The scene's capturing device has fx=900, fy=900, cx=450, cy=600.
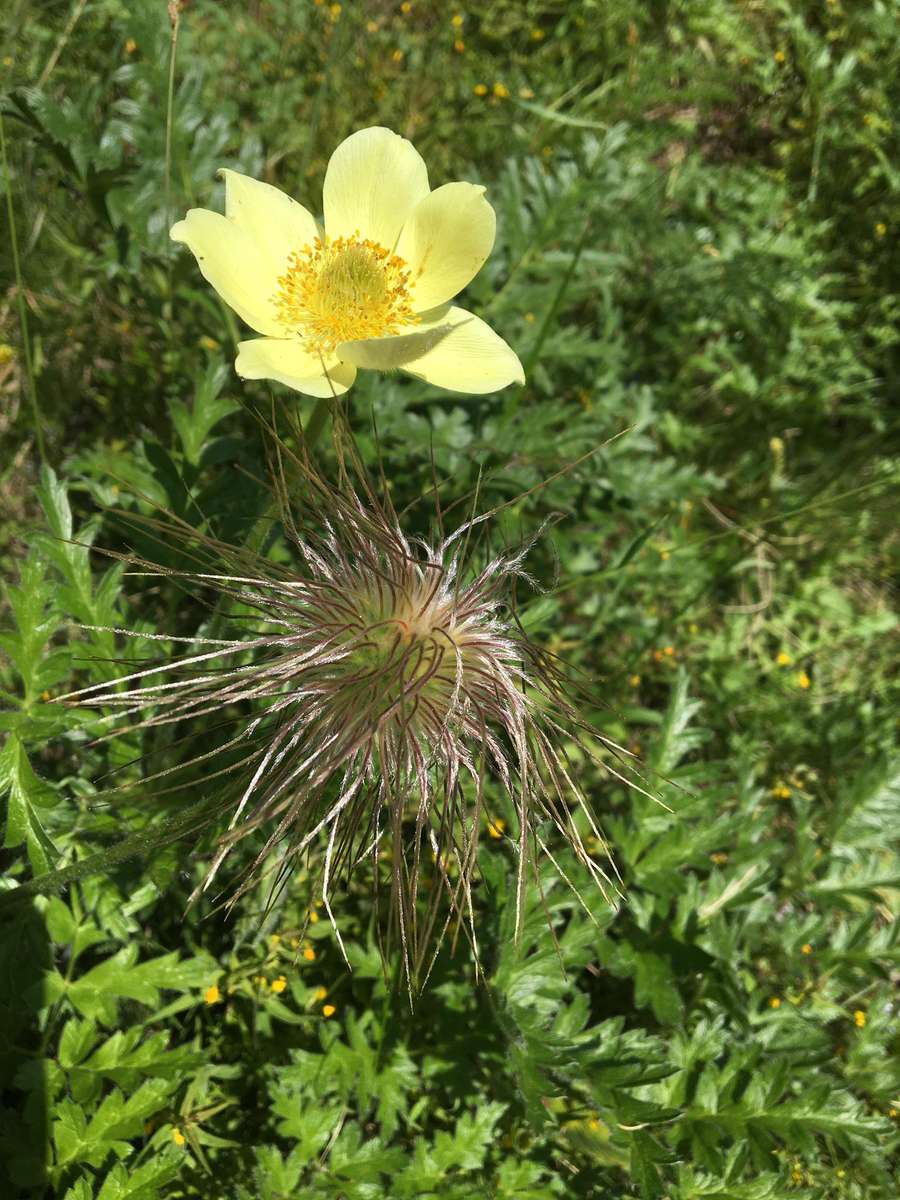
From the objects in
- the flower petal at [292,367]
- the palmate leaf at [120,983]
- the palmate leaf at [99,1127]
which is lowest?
the palmate leaf at [99,1127]

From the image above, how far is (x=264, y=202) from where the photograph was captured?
5.27ft

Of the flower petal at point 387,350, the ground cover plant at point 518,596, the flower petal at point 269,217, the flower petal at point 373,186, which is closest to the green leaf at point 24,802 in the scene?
the ground cover plant at point 518,596

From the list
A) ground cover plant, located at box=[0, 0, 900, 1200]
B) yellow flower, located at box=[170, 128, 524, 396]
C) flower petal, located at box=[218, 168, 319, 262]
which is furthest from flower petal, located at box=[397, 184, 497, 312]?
ground cover plant, located at box=[0, 0, 900, 1200]

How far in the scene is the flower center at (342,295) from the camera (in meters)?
1.57

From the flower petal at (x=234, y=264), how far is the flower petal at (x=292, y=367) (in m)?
0.06

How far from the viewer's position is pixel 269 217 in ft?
5.31

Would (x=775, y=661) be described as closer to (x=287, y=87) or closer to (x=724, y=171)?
(x=724, y=171)

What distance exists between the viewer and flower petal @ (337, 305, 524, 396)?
4.47ft

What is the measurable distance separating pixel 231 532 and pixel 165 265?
1001mm

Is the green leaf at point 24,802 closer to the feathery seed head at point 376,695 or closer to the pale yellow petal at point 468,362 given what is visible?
the feathery seed head at point 376,695

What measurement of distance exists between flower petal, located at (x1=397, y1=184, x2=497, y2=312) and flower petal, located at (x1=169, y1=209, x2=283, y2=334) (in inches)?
10.2

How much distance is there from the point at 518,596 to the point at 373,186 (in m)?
1.03

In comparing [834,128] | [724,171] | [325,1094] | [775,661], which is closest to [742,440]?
[775,661]

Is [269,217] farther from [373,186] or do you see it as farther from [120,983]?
[120,983]
